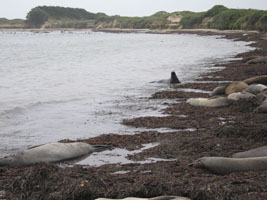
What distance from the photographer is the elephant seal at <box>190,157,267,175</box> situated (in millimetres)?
5582

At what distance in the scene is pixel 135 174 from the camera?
594cm

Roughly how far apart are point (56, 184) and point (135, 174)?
3.65ft

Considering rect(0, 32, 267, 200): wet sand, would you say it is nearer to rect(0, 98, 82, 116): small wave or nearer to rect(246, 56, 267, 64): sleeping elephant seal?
rect(0, 98, 82, 116): small wave

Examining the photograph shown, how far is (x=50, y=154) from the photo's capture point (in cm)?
699

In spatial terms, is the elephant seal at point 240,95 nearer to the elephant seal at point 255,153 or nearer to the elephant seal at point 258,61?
the elephant seal at point 255,153

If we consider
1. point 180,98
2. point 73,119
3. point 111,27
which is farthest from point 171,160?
point 111,27

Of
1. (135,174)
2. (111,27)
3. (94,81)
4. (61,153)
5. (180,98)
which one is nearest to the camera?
(135,174)

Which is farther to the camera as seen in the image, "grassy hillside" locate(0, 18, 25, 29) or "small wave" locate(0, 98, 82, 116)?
"grassy hillside" locate(0, 18, 25, 29)

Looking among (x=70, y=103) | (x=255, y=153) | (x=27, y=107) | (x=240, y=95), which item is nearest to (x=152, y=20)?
(x=70, y=103)

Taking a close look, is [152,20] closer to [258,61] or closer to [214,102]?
[258,61]

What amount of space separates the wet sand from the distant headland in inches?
1881

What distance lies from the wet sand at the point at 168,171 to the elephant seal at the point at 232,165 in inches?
4.5

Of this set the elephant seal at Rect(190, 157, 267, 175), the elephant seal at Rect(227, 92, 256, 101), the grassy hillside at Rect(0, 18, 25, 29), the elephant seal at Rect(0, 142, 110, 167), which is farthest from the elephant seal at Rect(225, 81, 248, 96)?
the grassy hillside at Rect(0, 18, 25, 29)

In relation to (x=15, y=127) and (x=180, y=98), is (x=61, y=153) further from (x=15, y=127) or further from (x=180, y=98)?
(x=180, y=98)
